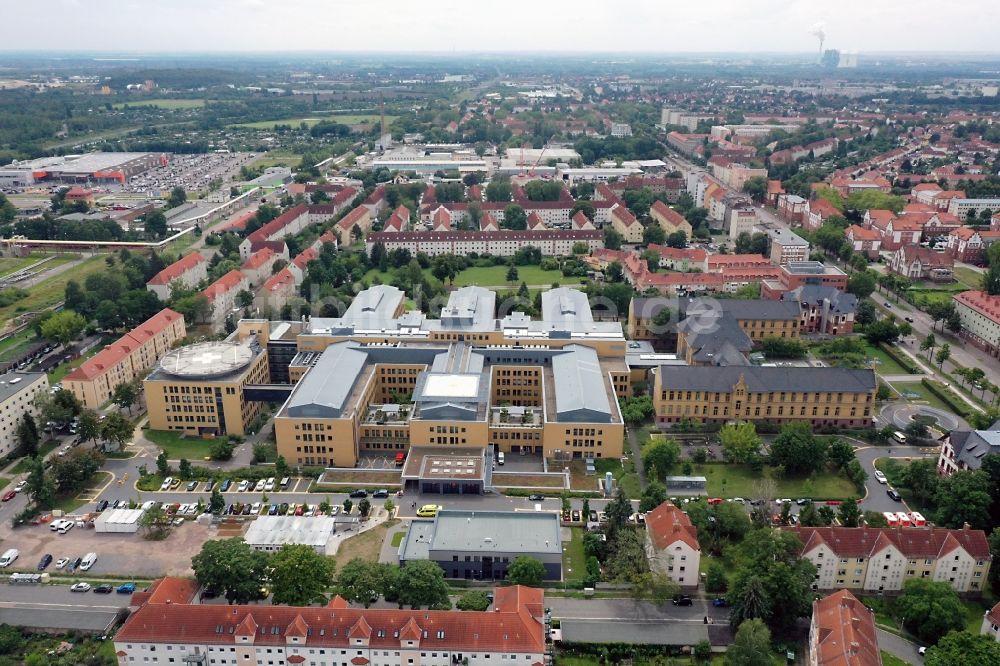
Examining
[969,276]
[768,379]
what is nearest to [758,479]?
[768,379]

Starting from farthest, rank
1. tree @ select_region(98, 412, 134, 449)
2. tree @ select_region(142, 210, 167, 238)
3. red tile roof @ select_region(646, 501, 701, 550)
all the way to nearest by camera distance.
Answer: tree @ select_region(142, 210, 167, 238), tree @ select_region(98, 412, 134, 449), red tile roof @ select_region(646, 501, 701, 550)

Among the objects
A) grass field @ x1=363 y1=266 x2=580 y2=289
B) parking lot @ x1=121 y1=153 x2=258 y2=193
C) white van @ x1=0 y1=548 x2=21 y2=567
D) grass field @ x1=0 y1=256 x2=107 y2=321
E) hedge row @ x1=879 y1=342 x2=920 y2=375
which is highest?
parking lot @ x1=121 y1=153 x2=258 y2=193

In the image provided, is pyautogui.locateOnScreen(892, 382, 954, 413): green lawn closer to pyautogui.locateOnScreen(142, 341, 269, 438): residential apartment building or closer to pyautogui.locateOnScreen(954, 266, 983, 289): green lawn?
pyautogui.locateOnScreen(954, 266, 983, 289): green lawn

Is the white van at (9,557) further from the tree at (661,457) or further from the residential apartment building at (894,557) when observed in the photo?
the residential apartment building at (894,557)

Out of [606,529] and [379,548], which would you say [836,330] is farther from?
[379,548]

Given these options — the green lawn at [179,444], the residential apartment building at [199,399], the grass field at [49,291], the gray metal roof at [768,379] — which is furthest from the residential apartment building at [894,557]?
the grass field at [49,291]

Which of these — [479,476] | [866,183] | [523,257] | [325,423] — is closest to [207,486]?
[325,423]

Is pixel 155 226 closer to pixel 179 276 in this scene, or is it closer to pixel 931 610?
pixel 179 276

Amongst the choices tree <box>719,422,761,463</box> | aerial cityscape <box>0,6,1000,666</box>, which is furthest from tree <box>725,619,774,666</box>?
tree <box>719,422,761,463</box>
